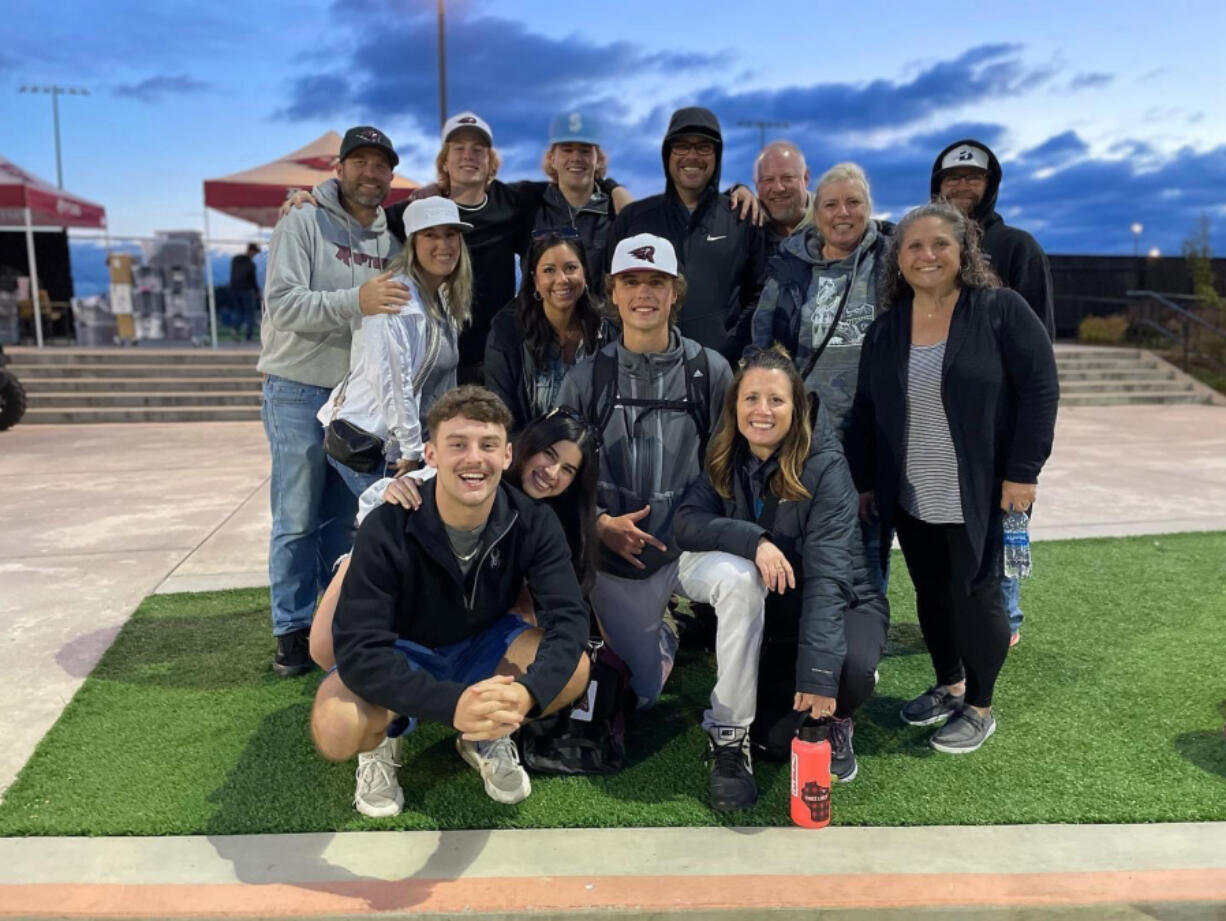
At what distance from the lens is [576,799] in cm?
295

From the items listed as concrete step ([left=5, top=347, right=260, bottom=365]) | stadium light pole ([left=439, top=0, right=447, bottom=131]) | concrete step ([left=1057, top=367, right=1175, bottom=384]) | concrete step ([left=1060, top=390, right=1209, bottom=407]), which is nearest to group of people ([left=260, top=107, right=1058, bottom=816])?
concrete step ([left=5, top=347, right=260, bottom=365])

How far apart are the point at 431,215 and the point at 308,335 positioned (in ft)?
2.50

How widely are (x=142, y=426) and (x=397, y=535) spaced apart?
1151 centimetres

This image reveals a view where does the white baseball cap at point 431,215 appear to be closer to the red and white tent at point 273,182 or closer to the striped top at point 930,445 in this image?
the striped top at point 930,445

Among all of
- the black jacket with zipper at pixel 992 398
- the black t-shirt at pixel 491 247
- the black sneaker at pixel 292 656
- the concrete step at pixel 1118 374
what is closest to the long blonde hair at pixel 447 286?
the black t-shirt at pixel 491 247

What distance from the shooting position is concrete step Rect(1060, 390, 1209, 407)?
14742 millimetres

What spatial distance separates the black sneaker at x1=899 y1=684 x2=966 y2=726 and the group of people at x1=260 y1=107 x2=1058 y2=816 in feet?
0.06

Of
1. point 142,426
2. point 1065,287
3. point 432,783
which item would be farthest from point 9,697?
point 1065,287

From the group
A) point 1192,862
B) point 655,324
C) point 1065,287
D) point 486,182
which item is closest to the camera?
point 1192,862

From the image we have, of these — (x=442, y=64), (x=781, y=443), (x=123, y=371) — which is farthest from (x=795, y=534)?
(x=442, y=64)

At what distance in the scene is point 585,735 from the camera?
3.18 meters

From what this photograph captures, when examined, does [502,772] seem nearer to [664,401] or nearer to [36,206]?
[664,401]

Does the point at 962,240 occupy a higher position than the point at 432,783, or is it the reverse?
the point at 962,240

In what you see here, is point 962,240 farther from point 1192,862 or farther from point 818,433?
point 1192,862
